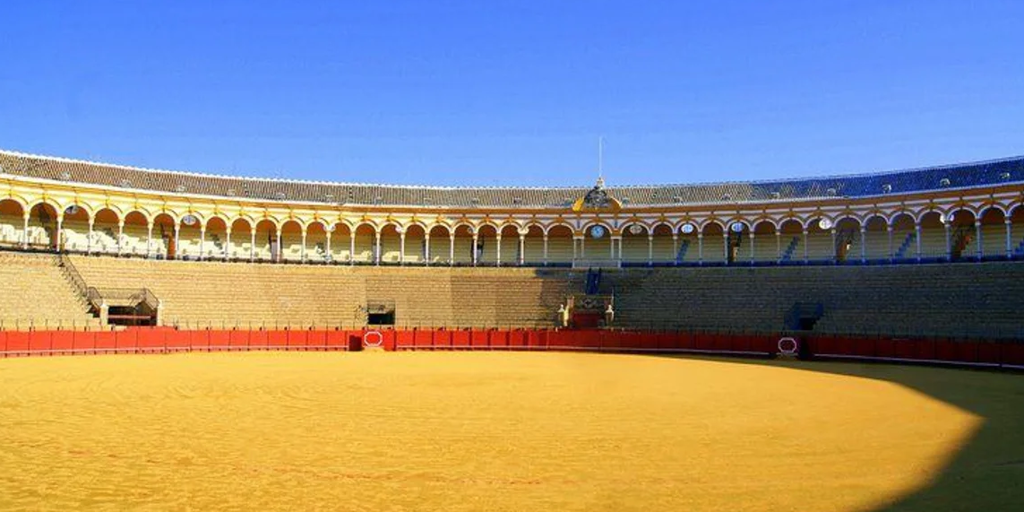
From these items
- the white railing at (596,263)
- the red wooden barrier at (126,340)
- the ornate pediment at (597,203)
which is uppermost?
the ornate pediment at (597,203)

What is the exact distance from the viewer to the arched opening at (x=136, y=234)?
153 ft

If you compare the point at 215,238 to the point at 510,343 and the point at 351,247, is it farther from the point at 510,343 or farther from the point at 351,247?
the point at 510,343

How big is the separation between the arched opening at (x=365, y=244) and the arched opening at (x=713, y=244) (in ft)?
68.7

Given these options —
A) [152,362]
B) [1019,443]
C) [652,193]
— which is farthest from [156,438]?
[652,193]

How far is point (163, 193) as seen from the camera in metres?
45.6

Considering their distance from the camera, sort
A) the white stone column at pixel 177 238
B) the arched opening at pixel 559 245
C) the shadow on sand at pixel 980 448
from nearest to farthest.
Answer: the shadow on sand at pixel 980 448 → the white stone column at pixel 177 238 → the arched opening at pixel 559 245

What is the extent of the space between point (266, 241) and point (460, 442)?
135 ft

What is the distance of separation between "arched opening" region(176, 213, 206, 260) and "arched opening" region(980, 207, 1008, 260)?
4353cm

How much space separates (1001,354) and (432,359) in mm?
20991

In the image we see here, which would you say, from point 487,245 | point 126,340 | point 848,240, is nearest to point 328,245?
point 487,245

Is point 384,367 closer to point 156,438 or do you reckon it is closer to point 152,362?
point 152,362

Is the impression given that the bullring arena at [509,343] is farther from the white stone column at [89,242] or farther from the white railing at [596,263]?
the white stone column at [89,242]

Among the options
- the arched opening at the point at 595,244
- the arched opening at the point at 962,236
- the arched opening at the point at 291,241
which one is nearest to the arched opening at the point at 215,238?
the arched opening at the point at 291,241

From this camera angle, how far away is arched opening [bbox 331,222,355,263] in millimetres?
51469
